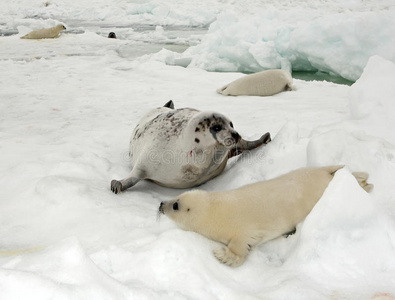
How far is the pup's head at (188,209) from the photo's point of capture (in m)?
1.75

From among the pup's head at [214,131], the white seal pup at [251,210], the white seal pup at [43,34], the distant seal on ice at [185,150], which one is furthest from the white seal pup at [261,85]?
the white seal pup at [43,34]

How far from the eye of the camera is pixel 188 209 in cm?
180

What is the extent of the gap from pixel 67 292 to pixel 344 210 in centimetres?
103

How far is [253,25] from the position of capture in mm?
6664

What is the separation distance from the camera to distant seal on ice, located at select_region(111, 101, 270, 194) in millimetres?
2199

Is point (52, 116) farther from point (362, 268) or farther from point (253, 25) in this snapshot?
point (253, 25)

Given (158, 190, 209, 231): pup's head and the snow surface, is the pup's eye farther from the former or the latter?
(158, 190, 209, 231): pup's head

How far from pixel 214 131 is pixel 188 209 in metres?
0.54

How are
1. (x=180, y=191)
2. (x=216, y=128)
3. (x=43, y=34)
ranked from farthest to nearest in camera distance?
(x=43, y=34), (x=180, y=191), (x=216, y=128)

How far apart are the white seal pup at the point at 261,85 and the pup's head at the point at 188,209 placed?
8.92ft

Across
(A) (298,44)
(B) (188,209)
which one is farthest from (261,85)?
(B) (188,209)

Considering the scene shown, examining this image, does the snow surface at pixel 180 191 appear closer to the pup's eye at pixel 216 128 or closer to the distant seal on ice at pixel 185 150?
the distant seal on ice at pixel 185 150

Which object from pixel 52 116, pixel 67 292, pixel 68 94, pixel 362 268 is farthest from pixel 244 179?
pixel 68 94

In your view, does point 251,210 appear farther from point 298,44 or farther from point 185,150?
point 298,44
